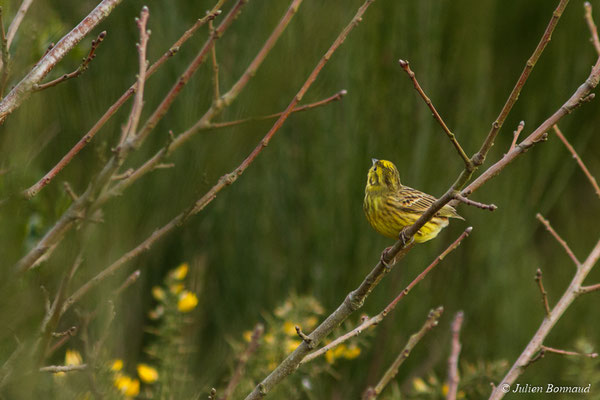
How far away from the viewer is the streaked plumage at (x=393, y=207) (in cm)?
282

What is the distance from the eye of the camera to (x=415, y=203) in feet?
10.2

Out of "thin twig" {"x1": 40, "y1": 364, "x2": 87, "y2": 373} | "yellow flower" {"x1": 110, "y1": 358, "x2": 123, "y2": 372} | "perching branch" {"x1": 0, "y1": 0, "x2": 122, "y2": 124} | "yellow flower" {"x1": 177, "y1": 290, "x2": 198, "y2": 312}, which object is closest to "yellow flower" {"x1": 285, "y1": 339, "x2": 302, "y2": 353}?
"yellow flower" {"x1": 177, "y1": 290, "x2": 198, "y2": 312}

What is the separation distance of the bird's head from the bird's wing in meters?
0.05

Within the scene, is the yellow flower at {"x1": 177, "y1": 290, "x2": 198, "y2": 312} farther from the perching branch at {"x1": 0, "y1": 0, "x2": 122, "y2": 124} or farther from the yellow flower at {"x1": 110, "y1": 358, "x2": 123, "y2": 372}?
the perching branch at {"x1": 0, "y1": 0, "x2": 122, "y2": 124}

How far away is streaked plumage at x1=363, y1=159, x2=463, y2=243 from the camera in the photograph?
2.82 m

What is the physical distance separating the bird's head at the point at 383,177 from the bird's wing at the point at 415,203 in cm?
5

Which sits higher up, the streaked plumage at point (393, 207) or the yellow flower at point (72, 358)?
the yellow flower at point (72, 358)

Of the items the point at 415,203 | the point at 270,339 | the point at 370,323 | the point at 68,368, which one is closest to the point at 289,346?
the point at 270,339

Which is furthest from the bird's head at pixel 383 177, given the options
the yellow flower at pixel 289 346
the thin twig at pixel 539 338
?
the thin twig at pixel 539 338

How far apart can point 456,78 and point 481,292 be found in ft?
3.46

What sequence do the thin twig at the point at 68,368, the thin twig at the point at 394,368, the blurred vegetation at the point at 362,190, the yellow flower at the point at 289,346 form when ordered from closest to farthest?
the thin twig at the point at 68,368
the thin twig at the point at 394,368
the yellow flower at the point at 289,346
the blurred vegetation at the point at 362,190

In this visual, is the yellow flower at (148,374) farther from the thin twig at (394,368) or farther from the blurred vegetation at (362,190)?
the thin twig at (394,368)

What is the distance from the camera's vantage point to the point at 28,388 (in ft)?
3.48

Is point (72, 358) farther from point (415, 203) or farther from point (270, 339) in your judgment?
point (415, 203)
